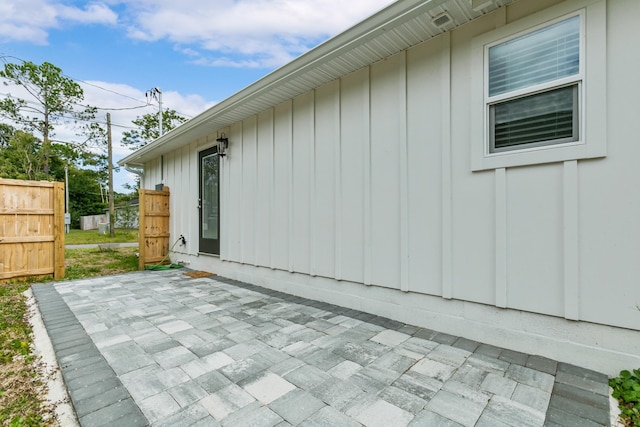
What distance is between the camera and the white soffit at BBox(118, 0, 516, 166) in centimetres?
218

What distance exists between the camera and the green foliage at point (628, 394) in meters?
1.42

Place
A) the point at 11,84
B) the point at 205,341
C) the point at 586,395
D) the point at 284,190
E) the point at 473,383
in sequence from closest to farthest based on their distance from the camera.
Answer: the point at 586,395 < the point at 473,383 < the point at 205,341 < the point at 284,190 < the point at 11,84

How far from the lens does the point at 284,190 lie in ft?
12.8

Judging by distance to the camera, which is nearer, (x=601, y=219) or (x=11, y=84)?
(x=601, y=219)

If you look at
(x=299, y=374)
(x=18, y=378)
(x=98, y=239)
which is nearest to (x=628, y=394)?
(x=299, y=374)

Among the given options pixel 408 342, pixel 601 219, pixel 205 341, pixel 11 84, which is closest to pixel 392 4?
pixel 601 219

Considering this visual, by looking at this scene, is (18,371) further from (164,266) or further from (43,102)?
(43,102)

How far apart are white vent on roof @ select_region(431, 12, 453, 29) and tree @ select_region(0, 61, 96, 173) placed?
19.4 m

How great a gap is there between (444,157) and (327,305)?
6.41 ft

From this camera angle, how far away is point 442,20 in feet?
7.55

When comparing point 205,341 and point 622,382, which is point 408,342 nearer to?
point 622,382

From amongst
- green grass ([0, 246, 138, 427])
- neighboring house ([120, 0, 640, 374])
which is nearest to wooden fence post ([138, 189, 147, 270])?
green grass ([0, 246, 138, 427])

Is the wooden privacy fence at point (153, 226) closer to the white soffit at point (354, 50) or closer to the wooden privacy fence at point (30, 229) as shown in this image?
the wooden privacy fence at point (30, 229)

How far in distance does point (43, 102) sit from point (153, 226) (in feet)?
50.2
